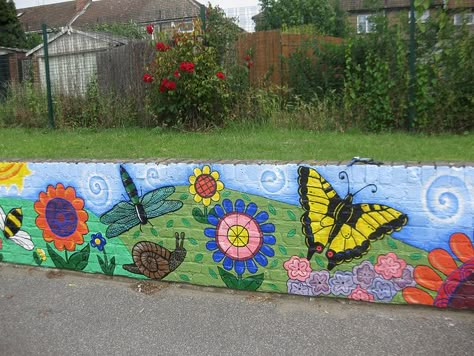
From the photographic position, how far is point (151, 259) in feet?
14.1

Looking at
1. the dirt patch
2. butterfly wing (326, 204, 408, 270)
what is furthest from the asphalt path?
butterfly wing (326, 204, 408, 270)

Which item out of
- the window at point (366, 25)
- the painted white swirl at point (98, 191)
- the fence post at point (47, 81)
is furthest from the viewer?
the fence post at point (47, 81)

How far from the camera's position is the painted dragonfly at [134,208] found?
421cm

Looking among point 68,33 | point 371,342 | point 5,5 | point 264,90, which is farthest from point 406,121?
point 5,5

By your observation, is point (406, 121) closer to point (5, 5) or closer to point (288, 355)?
point (288, 355)

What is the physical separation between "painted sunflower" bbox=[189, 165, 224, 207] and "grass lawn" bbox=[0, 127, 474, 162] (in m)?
0.53

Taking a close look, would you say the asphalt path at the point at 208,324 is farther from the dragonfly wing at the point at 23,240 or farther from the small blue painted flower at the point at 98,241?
the dragonfly wing at the point at 23,240

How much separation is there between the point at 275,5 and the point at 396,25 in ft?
49.8

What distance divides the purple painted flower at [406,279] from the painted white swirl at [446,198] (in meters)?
0.44

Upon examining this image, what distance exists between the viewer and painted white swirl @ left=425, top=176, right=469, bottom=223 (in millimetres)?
3412

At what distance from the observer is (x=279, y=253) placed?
3895mm

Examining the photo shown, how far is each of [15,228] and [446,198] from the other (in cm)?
403

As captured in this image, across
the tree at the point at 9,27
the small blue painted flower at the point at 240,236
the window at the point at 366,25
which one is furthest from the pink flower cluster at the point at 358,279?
the tree at the point at 9,27

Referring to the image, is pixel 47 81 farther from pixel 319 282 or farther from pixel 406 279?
pixel 406 279
